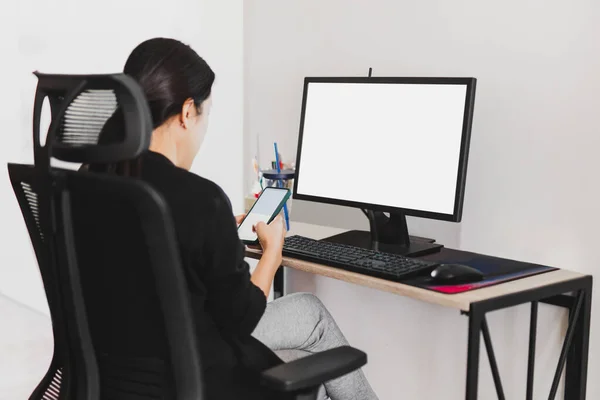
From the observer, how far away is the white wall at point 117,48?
3.06 meters

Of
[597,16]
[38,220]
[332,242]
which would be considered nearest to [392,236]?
[332,242]

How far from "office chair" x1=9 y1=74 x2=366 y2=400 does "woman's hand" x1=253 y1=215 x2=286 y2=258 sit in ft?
1.40

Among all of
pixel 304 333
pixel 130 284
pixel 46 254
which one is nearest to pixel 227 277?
pixel 130 284

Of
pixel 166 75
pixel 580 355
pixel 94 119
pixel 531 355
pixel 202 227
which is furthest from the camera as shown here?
pixel 531 355

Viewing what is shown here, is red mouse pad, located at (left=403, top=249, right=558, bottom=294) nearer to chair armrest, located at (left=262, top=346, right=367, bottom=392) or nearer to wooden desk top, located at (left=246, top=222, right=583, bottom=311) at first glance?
wooden desk top, located at (left=246, top=222, right=583, bottom=311)

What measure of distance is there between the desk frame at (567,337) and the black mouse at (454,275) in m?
0.09

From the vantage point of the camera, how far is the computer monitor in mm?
1896

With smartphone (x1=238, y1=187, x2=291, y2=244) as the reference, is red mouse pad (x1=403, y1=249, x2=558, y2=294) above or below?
below

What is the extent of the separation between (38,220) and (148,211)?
285 mm

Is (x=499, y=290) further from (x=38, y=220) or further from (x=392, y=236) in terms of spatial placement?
(x=38, y=220)

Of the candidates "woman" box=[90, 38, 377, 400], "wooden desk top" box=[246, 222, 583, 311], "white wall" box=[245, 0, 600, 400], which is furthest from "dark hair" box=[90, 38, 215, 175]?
"white wall" box=[245, 0, 600, 400]

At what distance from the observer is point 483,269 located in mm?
1815

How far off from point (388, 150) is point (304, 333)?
1.66 feet

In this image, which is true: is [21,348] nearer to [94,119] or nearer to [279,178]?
[279,178]
